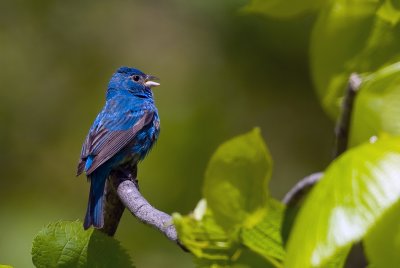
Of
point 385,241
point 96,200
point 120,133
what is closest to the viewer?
point 385,241

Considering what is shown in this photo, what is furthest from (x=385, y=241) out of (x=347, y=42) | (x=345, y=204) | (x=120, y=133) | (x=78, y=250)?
(x=120, y=133)

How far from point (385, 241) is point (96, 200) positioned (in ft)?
8.20

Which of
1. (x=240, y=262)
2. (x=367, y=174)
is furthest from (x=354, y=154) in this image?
(x=240, y=262)

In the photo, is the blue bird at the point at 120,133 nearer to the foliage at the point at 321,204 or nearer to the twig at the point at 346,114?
the twig at the point at 346,114

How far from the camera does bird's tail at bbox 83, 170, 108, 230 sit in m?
2.70

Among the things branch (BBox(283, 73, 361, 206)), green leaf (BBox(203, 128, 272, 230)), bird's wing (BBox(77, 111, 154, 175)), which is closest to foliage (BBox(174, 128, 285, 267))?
green leaf (BBox(203, 128, 272, 230))

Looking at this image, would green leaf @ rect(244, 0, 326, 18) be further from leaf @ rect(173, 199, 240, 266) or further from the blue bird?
the blue bird

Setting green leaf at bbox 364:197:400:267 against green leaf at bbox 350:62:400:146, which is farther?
green leaf at bbox 350:62:400:146

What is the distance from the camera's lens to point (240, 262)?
29.8 inches

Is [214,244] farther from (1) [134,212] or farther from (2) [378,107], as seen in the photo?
(1) [134,212]

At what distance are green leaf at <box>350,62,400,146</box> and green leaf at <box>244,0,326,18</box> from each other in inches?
10.6

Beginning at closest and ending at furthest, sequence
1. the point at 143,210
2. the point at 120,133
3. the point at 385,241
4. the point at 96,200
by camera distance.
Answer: the point at 385,241 → the point at 143,210 → the point at 96,200 → the point at 120,133

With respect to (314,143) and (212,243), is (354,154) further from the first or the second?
(314,143)

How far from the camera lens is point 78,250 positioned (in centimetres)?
107
